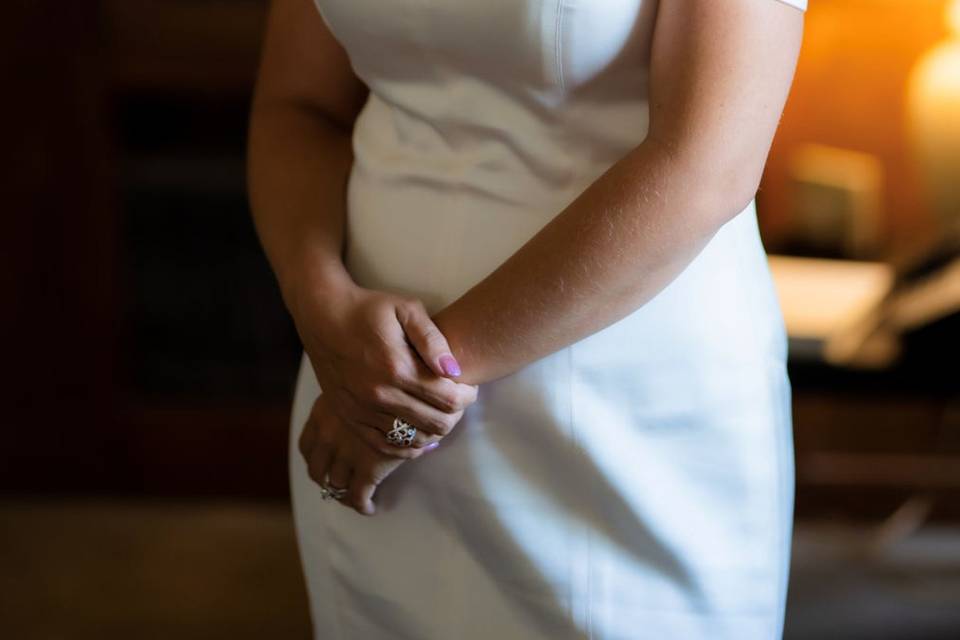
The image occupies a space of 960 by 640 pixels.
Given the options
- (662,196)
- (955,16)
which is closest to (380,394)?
(662,196)

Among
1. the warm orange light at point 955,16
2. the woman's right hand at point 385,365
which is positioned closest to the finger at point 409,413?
the woman's right hand at point 385,365

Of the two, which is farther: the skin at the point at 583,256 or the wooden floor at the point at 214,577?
the wooden floor at the point at 214,577

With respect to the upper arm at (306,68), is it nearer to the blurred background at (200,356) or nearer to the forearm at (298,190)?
the forearm at (298,190)

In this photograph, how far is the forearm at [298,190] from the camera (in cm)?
103

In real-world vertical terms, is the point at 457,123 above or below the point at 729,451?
above

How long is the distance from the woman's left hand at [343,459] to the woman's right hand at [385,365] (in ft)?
0.06

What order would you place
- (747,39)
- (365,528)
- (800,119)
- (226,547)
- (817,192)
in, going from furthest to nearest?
(800,119)
(817,192)
(226,547)
(365,528)
(747,39)

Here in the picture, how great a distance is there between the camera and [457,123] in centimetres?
95

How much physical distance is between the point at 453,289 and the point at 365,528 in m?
0.25

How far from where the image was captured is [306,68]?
1.12 metres

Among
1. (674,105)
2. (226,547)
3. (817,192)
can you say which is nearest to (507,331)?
(674,105)

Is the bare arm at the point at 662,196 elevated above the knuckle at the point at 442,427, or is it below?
above

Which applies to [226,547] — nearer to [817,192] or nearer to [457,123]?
[817,192]

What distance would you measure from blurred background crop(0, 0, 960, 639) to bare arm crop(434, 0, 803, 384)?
1.67 meters
